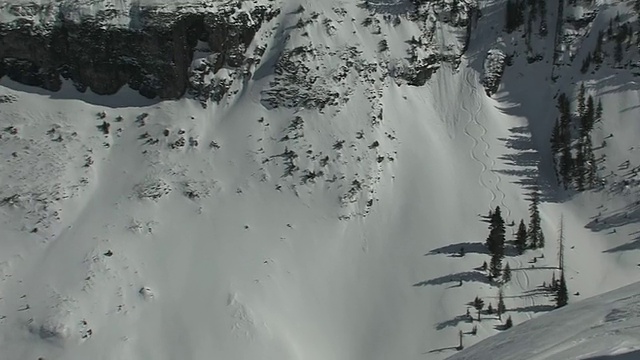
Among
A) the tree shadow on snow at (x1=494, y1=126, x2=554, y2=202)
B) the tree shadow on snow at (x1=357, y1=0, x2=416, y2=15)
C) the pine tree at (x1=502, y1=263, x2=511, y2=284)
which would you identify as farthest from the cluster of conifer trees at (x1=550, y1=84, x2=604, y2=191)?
the tree shadow on snow at (x1=357, y1=0, x2=416, y2=15)

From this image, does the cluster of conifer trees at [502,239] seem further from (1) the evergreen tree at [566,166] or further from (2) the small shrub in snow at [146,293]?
(2) the small shrub in snow at [146,293]

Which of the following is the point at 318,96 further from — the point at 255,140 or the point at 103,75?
the point at 103,75

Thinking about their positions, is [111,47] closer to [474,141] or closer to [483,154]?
[474,141]

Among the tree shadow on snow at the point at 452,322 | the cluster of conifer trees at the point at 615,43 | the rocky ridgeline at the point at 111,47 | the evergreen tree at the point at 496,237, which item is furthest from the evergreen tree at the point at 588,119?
the rocky ridgeline at the point at 111,47

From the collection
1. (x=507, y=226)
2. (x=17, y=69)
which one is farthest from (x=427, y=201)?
(x=17, y=69)

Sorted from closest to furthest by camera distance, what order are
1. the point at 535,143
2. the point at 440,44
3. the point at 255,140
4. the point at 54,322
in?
the point at 54,322, the point at 255,140, the point at 535,143, the point at 440,44

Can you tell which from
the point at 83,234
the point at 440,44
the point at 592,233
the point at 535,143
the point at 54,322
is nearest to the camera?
the point at 54,322
